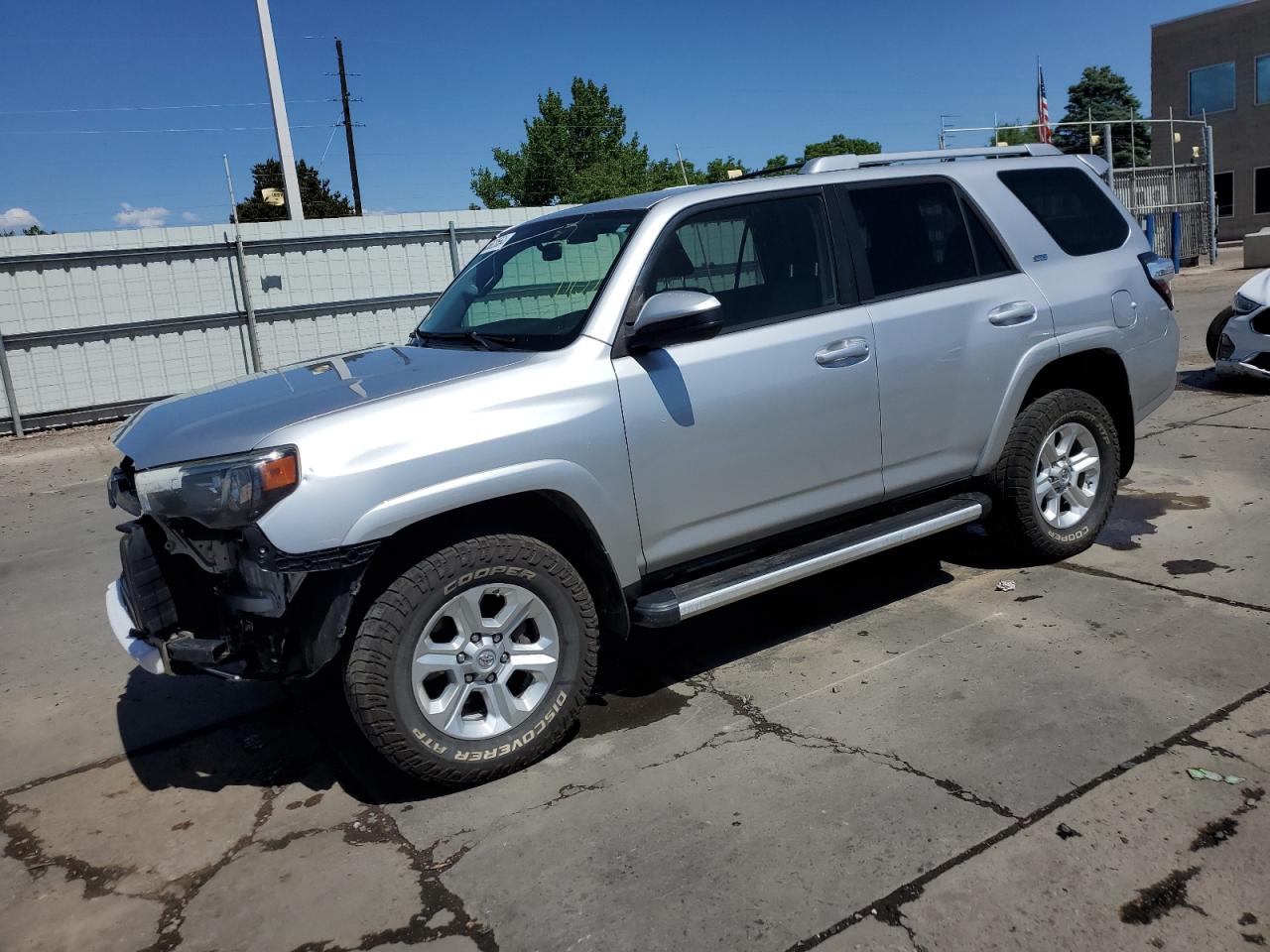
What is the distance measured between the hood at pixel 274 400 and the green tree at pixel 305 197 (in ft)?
181

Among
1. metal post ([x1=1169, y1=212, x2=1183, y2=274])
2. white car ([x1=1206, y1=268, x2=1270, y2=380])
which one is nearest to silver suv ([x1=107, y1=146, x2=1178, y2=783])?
white car ([x1=1206, y1=268, x2=1270, y2=380])

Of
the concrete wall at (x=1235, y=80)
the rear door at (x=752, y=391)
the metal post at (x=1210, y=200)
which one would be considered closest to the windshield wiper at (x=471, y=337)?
the rear door at (x=752, y=391)

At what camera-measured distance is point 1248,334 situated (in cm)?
877

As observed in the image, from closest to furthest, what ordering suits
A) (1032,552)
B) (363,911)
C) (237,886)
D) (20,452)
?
(363,911), (237,886), (1032,552), (20,452)

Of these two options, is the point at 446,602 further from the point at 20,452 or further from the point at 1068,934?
the point at 20,452

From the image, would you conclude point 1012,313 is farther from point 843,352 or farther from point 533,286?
point 533,286

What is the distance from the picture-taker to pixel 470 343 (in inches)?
163

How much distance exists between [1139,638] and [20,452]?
12.3 m

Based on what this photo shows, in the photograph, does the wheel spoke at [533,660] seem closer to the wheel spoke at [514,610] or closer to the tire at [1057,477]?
the wheel spoke at [514,610]

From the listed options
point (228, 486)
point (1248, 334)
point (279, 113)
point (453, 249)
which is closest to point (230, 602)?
point (228, 486)

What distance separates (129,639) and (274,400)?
37.6 inches

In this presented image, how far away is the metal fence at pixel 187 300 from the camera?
43.1 ft

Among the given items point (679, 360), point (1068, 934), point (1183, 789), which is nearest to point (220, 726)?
point (679, 360)

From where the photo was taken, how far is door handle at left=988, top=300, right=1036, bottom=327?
4625 mm
